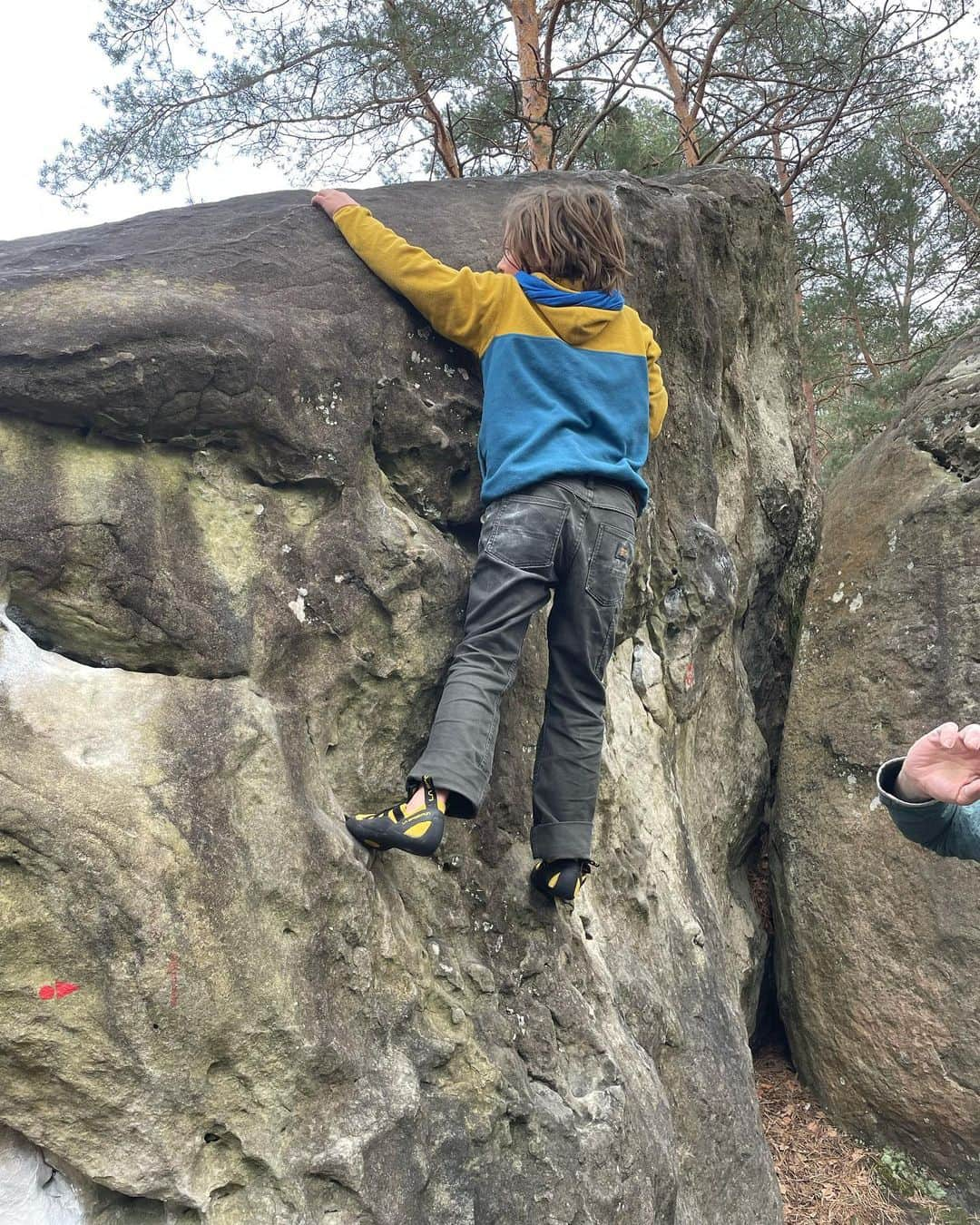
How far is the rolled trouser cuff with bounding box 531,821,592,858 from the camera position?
135 inches

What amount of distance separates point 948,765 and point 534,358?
6.71 ft

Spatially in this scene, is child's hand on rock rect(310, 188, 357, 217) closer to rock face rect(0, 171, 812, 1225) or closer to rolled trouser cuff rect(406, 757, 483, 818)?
rock face rect(0, 171, 812, 1225)

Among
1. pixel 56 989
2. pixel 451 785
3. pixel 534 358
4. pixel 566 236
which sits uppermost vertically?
pixel 566 236

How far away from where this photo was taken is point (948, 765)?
221 cm

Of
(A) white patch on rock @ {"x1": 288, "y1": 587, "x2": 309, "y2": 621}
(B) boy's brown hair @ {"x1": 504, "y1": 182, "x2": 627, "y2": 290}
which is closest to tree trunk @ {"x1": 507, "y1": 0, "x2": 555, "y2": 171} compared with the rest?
(B) boy's brown hair @ {"x1": 504, "y1": 182, "x2": 627, "y2": 290}

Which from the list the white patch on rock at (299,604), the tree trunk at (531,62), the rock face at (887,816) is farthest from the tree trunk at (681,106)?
the white patch on rock at (299,604)

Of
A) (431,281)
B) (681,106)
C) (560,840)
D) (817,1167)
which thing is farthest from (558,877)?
(681,106)

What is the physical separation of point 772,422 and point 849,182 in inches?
319

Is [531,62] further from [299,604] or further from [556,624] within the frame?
[299,604]

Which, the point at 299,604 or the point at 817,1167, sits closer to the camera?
the point at 299,604

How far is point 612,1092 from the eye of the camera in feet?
11.0

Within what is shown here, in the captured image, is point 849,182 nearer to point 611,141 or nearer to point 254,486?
point 611,141

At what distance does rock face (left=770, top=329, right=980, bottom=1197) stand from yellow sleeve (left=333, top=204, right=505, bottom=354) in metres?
3.25

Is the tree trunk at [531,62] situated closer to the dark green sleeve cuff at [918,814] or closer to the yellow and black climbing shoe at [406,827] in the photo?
the yellow and black climbing shoe at [406,827]
